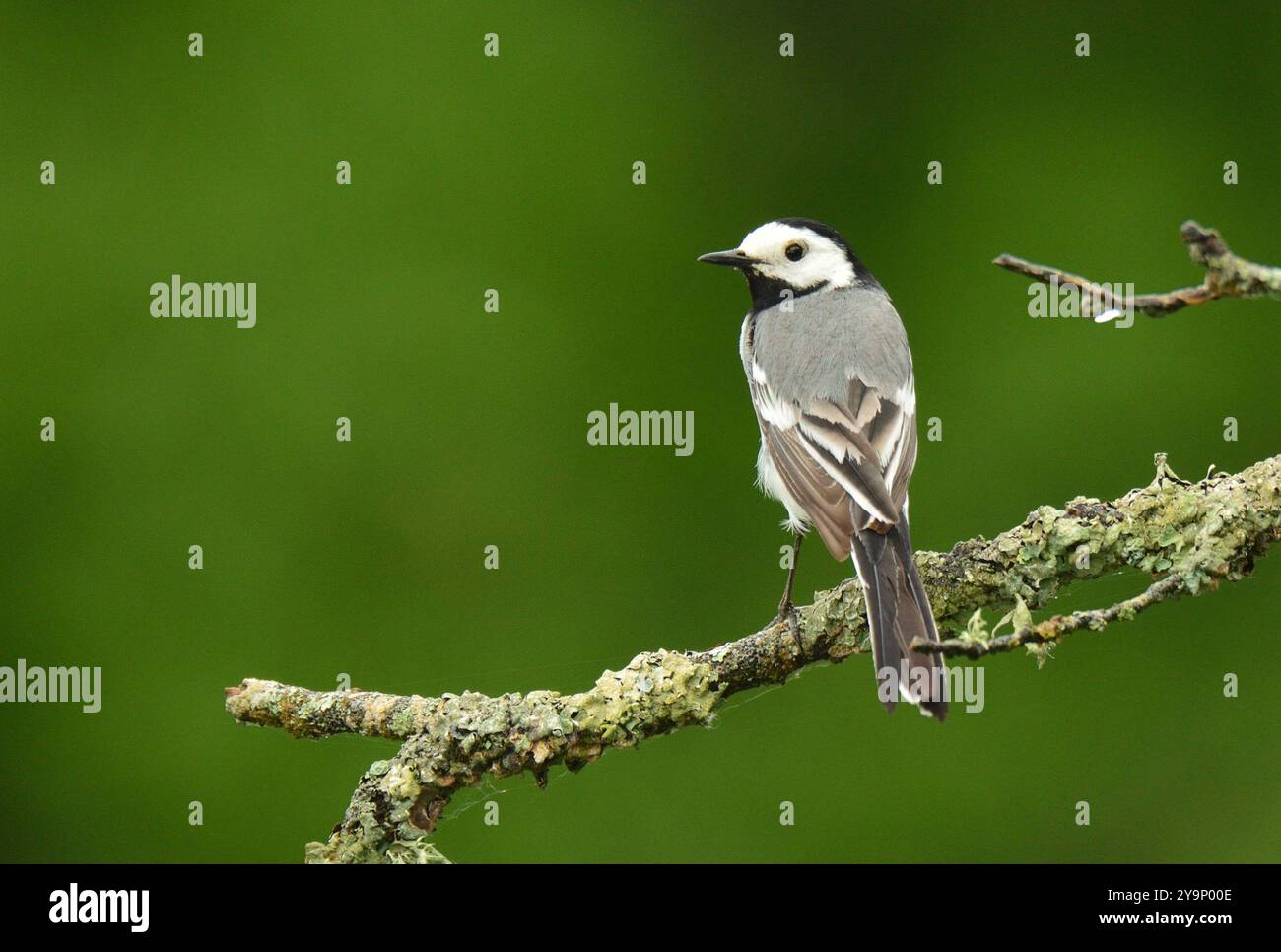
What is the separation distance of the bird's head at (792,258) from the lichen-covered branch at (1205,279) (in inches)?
91.8

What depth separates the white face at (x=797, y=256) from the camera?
13.5 ft

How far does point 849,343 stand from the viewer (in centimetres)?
373

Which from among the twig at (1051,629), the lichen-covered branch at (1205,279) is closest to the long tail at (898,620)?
the twig at (1051,629)

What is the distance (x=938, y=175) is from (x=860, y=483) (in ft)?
8.93

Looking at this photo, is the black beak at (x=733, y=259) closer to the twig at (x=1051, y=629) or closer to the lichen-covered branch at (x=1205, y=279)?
the twig at (x=1051, y=629)

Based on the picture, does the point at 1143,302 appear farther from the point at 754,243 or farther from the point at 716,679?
the point at 754,243

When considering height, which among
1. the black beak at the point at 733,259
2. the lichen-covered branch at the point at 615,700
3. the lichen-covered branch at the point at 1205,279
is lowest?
the lichen-covered branch at the point at 615,700

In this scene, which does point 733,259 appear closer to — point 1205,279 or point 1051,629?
point 1051,629

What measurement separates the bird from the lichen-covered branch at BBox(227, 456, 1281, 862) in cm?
19

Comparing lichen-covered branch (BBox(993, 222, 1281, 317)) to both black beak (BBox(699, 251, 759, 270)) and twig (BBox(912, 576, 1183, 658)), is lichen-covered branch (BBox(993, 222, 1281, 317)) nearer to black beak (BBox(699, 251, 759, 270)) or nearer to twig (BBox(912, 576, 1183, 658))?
twig (BBox(912, 576, 1183, 658))

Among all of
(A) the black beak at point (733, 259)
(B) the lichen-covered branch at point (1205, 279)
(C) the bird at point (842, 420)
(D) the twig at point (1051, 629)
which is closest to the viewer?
(B) the lichen-covered branch at point (1205, 279)

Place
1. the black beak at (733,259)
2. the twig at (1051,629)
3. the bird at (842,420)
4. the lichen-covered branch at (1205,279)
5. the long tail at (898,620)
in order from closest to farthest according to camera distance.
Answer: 1. the lichen-covered branch at (1205,279)
2. the twig at (1051,629)
3. the long tail at (898,620)
4. the bird at (842,420)
5. the black beak at (733,259)

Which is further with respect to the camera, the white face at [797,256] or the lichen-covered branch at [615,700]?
the white face at [797,256]

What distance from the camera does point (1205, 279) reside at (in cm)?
177
